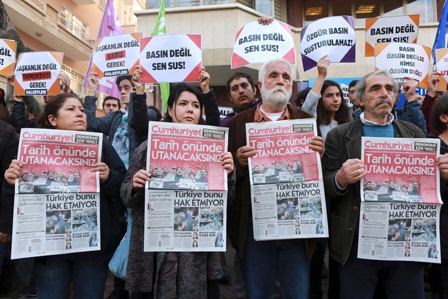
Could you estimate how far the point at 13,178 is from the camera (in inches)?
88.6

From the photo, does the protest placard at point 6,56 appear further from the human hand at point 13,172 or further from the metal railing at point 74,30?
the metal railing at point 74,30

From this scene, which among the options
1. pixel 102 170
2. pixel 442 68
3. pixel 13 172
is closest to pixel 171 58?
pixel 102 170

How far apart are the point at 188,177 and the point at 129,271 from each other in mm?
749

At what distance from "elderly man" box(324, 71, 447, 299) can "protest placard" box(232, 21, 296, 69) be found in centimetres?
148

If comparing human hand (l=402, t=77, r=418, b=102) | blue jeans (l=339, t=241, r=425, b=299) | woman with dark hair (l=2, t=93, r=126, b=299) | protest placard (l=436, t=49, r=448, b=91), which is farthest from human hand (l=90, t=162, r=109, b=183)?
protest placard (l=436, t=49, r=448, b=91)

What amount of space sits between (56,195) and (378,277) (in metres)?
2.43

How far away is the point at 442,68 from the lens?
4668 mm

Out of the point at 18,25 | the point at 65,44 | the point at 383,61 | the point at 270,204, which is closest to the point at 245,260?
the point at 270,204

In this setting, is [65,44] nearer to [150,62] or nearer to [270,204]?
[150,62]

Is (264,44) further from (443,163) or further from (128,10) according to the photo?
(128,10)

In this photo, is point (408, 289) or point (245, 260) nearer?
point (408, 289)

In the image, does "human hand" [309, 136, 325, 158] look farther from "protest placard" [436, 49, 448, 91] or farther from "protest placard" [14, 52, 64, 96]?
"protest placard" [14, 52, 64, 96]

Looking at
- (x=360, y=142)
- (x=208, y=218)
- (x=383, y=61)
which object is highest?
(x=383, y=61)

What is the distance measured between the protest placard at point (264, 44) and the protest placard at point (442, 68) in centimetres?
241
